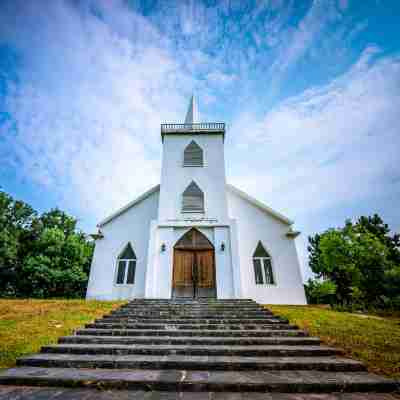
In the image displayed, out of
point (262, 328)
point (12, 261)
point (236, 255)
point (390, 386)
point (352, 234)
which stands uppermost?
point (352, 234)

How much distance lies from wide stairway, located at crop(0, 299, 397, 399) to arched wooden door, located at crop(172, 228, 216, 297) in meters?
4.72

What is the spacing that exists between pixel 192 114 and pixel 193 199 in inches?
321

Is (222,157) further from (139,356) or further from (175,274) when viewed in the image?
(139,356)

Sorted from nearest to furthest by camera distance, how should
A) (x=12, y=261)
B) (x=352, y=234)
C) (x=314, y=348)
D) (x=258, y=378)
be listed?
(x=258, y=378)
(x=314, y=348)
(x=352, y=234)
(x=12, y=261)

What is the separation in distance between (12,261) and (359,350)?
2609cm

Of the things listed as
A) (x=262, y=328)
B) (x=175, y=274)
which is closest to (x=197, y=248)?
(x=175, y=274)

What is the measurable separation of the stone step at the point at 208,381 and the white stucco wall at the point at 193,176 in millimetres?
8938

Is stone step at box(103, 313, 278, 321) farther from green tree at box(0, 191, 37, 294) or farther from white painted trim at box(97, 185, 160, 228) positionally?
green tree at box(0, 191, 37, 294)

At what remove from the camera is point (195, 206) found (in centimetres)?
1292

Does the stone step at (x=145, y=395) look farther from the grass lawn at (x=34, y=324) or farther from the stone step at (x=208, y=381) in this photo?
the grass lawn at (x=34, y=324)

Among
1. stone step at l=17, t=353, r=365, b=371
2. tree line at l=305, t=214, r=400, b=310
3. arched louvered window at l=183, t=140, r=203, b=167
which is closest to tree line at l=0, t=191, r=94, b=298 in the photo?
arched louvered window at l=183, t=140, r=203, b=167

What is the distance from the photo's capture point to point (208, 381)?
3143 mm

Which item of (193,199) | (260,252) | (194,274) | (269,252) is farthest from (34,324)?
(269,252)

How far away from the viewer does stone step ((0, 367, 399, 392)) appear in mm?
3117
